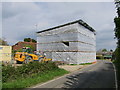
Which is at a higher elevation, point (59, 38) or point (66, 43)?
point (59, 38)

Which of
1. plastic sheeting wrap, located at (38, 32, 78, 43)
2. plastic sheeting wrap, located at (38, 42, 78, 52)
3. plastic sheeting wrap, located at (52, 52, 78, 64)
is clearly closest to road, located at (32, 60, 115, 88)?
plastic sheeting wrap, located at (52, 52, 78, 64)

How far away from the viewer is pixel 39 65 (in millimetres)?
15188

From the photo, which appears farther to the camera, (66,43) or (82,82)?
(66,43)

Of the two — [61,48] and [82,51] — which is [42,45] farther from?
[82,51]

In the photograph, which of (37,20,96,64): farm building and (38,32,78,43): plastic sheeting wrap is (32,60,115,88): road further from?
(38,32,78,43): plastic sheeting wrap

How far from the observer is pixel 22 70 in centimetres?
1262

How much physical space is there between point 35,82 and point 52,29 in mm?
27186

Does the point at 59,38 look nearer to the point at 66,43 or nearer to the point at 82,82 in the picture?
the point at 66,43

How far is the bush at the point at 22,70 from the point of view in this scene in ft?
36.4

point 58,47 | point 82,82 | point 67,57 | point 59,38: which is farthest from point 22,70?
point 59,38

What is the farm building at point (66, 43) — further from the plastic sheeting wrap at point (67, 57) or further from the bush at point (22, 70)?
the bush at point (22, 70)

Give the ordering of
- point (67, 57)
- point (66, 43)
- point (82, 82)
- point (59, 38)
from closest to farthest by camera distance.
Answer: point (82, 82) < point (67, 57) < point (66, 43) < point (59, 38)

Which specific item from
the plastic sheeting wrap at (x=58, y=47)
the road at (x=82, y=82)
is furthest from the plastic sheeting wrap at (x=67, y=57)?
the road at (x=82, y=82)

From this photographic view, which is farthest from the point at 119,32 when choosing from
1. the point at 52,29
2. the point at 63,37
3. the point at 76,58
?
the point at 52,29
